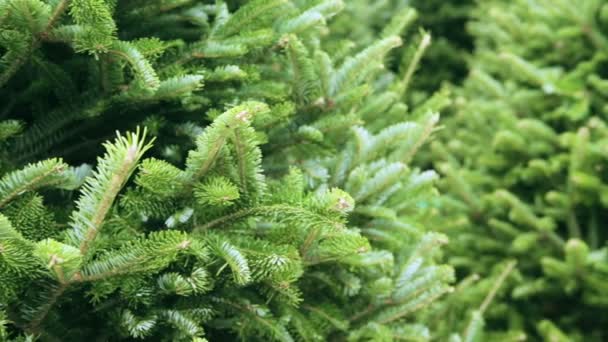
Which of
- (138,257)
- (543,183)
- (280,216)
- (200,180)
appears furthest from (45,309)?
(543,183)

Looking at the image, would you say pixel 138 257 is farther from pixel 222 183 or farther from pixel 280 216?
pixel 280 216

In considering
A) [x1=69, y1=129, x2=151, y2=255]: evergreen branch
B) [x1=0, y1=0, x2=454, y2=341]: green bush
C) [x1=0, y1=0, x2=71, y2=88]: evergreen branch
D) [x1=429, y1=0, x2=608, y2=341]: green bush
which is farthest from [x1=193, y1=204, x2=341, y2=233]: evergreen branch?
[x1=429, y1=0, x2=608, y2=341]: green bush

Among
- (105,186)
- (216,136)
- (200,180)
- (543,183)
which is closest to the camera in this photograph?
(105,186)

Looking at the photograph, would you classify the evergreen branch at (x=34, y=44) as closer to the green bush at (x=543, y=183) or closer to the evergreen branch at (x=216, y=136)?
the evergreen branch at (x=216, y=136)

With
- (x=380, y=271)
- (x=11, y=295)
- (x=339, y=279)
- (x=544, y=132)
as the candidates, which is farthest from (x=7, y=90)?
(x=544, y=132)

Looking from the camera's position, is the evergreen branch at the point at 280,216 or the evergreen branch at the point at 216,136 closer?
the evergreen branch at the point at 216,136

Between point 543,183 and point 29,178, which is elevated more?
point 29,178

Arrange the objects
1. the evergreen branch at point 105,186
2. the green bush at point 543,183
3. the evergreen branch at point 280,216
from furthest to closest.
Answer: the green bush at point 543,183 < the evergreen branch at point 280,216 < the evergreen branch at point 105,186

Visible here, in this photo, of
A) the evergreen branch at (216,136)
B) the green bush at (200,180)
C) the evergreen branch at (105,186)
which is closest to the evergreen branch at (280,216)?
the green bush at (200,180)
